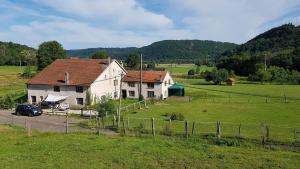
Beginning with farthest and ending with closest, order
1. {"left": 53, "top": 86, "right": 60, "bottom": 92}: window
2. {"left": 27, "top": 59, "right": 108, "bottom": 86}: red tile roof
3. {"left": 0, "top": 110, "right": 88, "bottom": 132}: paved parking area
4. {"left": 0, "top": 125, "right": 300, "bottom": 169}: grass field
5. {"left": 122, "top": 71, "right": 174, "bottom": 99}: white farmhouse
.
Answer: {"left": 122, "top": 71, "right": 174, "bottom": 99}: white farmhouse, {"left": 53, "top": 86, "right": 60, "bottom": 92}: window, {"left": 27, "top": 59, "right": 108, "bottom": 86}: red tile roof, {"left": 0, "top": 110, "right": 88, "bottom": 132}: paved parking area, {"left": 0, "top": 125, "right": 300, "bottom": 169}: grass field

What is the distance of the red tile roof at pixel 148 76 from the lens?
59844 millimetres

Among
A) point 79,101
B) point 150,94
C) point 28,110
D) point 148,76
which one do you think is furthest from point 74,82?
point 148,76

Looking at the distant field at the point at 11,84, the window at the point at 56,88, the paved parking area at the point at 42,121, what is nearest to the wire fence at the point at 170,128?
the paved parking area at the point at 42,121

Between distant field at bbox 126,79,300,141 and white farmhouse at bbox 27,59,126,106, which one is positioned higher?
white farmhouse at bbox 27,59,126,106

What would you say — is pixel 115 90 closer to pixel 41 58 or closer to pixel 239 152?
pixel 239 152

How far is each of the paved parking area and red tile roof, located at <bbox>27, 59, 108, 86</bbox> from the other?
916 cm

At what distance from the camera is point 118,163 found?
66.7ft

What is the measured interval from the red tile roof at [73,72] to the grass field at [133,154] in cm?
2458

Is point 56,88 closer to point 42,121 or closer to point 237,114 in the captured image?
point 42,121

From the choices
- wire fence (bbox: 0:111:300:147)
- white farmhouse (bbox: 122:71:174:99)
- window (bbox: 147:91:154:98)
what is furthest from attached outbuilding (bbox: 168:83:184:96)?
wire fence (bbox: 0:111:300:147)

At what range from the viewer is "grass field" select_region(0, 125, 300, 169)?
65.5 ft

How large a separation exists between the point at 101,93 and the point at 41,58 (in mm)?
61745

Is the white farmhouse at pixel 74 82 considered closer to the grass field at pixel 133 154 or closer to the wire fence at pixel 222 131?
the wire fence at pixel 222 131

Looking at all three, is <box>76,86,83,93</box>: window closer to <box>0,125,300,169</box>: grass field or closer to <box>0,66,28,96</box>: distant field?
<box>0,66,28,96</box>: distant field
